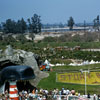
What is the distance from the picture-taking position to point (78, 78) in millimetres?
33438

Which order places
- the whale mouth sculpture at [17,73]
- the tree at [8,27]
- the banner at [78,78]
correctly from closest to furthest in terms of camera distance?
1. the whale mouth sculpture at [17,73]
2. the banner at [78,78]
3. the tree at [8,27]

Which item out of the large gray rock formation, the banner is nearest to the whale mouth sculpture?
the large gray rock formation

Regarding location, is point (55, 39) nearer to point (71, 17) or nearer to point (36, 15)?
point (36, 15)

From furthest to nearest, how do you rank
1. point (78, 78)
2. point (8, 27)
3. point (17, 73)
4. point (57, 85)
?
point (8, 27) < point (78, 78) < point (57, 85) < point (17, 73)

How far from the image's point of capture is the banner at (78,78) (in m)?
32.2

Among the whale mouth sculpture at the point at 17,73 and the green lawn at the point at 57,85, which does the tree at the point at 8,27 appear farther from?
the whale mouth sculpture at the point at 17,73

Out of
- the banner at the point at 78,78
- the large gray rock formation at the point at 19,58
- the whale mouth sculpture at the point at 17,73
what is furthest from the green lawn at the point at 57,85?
the whale mouth sculpture at the point at 17,73

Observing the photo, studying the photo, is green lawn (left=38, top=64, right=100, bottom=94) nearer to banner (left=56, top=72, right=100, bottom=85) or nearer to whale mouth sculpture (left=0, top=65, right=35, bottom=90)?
banner (left=56, top=72, right=100, bottom=85)

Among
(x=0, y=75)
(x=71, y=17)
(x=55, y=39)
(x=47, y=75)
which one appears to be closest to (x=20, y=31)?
(x=71, y=17)

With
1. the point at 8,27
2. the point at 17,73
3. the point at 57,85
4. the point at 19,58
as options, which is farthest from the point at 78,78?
the point at 8,27

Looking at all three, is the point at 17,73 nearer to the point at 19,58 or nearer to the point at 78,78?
the point at 19,58

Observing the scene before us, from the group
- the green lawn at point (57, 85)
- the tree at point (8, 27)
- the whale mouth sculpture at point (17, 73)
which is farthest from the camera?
the tree at point (8, 27)

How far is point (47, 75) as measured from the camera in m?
34.7

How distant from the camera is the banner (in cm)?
3225
